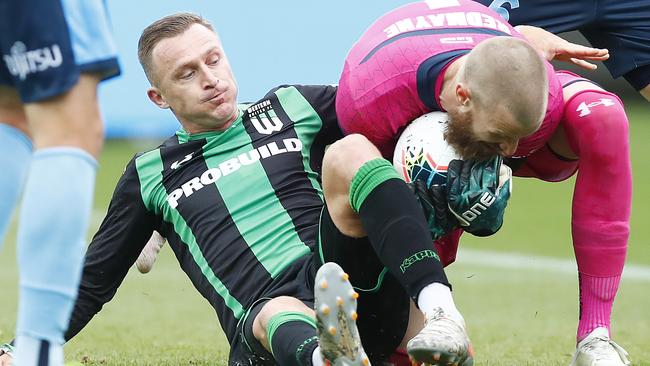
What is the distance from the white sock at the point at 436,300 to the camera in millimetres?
2730

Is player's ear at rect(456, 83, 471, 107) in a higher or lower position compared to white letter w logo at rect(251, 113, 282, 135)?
higher

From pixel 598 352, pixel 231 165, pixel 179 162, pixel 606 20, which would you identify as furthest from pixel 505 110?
pixel 606 20

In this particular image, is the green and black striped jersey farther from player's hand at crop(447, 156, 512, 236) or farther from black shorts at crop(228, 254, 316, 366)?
player's hand at crop(447, 156, 512, 236)

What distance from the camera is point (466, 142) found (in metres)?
2.98

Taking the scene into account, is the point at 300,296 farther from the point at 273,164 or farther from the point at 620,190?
the point at 620,190

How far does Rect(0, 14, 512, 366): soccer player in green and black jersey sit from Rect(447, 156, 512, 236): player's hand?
0.15 meters

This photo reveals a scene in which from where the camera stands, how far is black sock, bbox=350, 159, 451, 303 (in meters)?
2.82

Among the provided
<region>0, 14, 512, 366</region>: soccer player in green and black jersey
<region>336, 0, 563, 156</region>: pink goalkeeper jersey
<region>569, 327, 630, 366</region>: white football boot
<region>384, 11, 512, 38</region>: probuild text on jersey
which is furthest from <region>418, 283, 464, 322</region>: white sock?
<region>384, 11, 512, 38</region>: probuild text on jersey

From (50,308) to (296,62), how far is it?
9.51 meters

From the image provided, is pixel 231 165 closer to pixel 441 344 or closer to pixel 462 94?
pixel 462 94

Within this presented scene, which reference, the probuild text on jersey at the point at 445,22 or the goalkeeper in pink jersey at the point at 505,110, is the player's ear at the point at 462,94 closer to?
the goalkeeper in pink jersey at the point at 505,110

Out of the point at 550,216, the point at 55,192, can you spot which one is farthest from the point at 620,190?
the point at 550,216

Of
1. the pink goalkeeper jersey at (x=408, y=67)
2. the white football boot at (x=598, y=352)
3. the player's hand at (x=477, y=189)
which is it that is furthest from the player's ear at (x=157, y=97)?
the white football boot at (x=598, y=352)

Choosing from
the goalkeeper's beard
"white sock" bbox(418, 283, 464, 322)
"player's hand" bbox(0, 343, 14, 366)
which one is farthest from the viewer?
"player's hand" bbox(0, 343, 14, 366)
